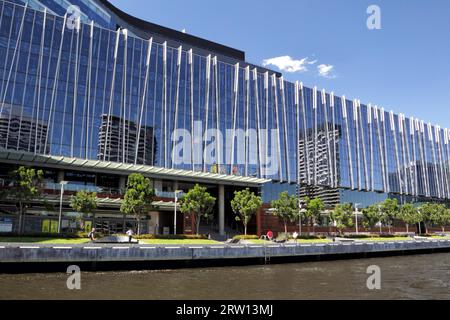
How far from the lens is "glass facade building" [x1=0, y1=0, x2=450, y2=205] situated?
55656mm

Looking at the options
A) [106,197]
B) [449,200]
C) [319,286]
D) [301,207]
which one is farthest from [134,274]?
[449,200]

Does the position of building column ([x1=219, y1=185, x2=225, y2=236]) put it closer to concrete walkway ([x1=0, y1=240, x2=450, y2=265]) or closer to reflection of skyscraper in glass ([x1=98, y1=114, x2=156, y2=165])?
reflection of skyscraper in glass ([x1=98, y1=114, x2=156, y2=165])

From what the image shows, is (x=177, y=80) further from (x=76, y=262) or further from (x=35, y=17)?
(x=76, y=262)

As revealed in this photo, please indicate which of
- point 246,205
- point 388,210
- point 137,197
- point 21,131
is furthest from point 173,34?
point 388,210

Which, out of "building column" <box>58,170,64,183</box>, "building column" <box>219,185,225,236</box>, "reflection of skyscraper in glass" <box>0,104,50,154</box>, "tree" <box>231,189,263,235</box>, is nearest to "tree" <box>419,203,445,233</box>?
"building column" <box>219,185,225,236</box>

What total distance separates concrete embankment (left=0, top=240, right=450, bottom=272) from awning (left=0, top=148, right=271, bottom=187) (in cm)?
2138

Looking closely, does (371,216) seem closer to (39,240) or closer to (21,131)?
(39,240)

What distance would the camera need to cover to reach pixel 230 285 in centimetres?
2756

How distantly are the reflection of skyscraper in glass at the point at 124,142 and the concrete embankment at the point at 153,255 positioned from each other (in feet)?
77.1

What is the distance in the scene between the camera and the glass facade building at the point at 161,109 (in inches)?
2191

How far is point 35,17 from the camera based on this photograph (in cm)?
5741

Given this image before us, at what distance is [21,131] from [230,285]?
39436 mm
